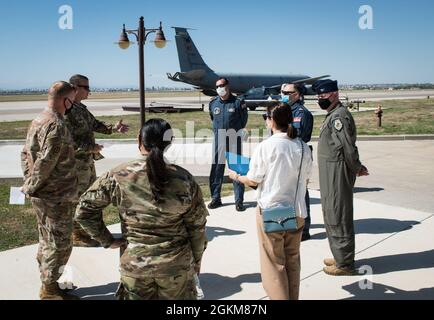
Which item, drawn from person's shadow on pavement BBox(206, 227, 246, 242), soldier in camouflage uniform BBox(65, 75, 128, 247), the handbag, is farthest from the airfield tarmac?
the handbag

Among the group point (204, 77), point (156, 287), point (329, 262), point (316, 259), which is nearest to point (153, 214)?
point (156, 287)

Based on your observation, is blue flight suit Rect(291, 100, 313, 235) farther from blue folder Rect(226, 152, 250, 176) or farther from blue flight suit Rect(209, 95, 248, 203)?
blue flight suit Rect(209, 95, 248, 203)

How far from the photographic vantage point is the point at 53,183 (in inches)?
128

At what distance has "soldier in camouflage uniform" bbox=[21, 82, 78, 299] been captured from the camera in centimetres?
314

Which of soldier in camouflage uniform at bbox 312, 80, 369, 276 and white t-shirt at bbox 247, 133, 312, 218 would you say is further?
soldier in camouflage uniform at bbox 312, 80, 369, 276

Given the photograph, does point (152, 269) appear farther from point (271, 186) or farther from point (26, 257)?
point (26, 257)

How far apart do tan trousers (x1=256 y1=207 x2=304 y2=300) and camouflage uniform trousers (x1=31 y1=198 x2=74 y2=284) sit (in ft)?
5.44

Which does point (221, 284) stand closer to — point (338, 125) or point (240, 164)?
point (240, 164)

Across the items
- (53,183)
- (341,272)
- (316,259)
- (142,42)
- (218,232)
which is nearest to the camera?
(53,183)

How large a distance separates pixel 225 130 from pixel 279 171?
3.41 m

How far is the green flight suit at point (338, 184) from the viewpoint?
3.81m

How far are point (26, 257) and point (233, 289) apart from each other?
7.77ft

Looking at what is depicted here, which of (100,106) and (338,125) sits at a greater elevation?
(100,106)

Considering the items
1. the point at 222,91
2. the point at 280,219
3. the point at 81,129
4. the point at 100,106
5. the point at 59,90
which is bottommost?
the point at 280,219
